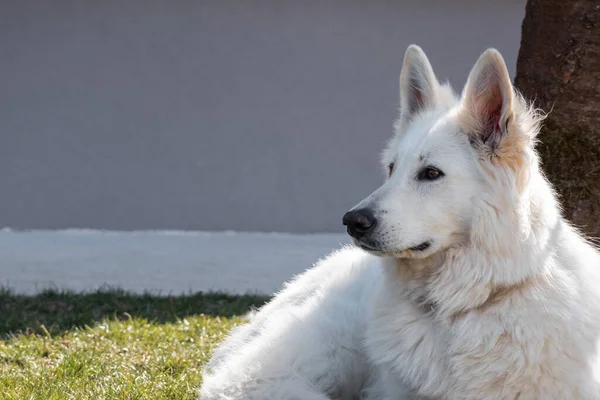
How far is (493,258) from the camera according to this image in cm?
348

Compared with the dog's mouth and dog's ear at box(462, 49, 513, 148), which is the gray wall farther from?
the dog's mouth

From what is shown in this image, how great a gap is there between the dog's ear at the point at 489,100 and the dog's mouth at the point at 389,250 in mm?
522

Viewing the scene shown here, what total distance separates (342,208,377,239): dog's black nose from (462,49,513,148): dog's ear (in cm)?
60

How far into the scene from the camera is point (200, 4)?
8719mm

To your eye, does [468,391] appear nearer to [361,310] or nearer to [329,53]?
[361,310]

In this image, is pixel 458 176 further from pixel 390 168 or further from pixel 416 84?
pixel 416 84

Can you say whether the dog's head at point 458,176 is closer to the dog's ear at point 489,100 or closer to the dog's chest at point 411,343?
the dog's ear at point 489,100

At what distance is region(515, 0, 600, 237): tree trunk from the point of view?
491 centimetres

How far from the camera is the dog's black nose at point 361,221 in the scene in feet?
11.4

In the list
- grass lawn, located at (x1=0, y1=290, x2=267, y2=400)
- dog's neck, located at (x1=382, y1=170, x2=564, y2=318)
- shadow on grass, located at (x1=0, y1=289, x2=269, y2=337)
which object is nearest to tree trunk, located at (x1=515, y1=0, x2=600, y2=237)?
dog's neck, located at (x1=382, y1=170, x2=564, y2=318)

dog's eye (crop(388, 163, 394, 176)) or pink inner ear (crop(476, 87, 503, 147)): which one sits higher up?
pink inner ear (crop(476, 87, 503, 147))

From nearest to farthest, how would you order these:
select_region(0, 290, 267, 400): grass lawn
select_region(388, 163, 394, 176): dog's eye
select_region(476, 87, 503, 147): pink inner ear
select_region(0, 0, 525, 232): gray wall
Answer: select_region(476, 87, 503, 147): pink inner ear → select_region(388, 163, 394, 176): dog's eye → select_region(0, 290, 267, 400): grass lawn → select_region(0, 0, 525, 232): gray wall

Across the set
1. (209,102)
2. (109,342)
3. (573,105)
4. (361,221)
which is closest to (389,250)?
(361,221)

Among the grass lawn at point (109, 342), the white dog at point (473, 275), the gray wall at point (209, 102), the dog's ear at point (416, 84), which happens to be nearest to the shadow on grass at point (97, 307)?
the grass lawn at point (109, 342)
